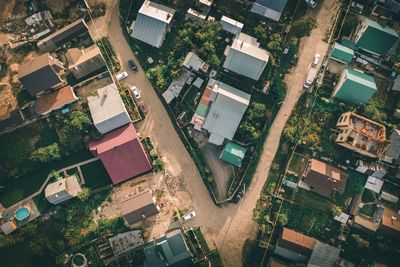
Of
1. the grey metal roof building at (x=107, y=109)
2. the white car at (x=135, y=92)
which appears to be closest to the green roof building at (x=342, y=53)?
the white car at (x=135, y=92)

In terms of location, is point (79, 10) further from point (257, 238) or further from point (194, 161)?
point (257, 238)

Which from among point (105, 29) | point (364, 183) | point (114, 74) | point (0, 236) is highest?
point (105, 29)

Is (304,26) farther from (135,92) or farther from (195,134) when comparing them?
(135,92)

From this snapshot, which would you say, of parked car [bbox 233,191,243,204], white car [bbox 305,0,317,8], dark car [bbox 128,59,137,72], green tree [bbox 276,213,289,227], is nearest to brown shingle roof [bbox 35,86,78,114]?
dark car [bbox 128,59,137,72]

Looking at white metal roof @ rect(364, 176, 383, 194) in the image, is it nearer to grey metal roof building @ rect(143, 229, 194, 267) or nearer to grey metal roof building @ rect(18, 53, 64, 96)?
grey metal roof building @ rect(143, 229, 194, 267)

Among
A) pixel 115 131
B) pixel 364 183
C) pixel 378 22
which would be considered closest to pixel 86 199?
pixel 115 131

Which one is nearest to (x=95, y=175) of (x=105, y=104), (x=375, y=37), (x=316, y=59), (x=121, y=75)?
(x=105, y=104)

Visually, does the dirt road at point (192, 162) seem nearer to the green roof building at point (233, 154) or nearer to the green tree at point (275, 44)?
the green roof building at point (233, 154)
